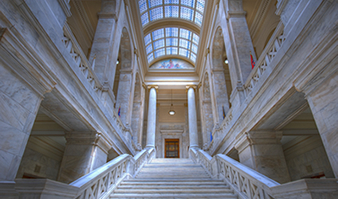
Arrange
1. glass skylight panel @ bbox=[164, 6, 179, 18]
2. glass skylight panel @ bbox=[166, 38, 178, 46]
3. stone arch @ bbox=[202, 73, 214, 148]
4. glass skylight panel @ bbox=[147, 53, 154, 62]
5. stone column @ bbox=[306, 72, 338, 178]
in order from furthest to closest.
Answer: glass skylight panel @ bbox=[147, 53, 154, 62]
glass skylight panel @ bbox=[166, 38, 178, 46]
glass skylight panel @ bbox=[164, 6, 179, 18]
stone arch @ bbox=[202, 73, 214, 148]
stone column @ bbox=[306, 72, 338, 178]

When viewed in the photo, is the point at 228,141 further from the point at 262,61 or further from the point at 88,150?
the point at 88,150

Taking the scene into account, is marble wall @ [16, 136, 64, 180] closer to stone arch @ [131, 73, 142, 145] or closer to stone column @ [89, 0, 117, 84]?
stone column @ [89, 0, 117, 84]

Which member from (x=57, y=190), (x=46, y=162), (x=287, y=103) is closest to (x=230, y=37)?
(x=287, y=103)

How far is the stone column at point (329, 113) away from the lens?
331 centimetres

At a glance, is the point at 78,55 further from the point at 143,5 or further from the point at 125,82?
the point at 143,5

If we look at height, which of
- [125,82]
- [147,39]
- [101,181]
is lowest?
[101,181]

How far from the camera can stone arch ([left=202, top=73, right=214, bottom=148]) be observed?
628 inches

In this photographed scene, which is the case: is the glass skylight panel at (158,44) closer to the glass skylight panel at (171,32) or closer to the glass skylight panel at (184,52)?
the glass skylight panel at (171,32)

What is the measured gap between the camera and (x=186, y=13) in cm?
1803

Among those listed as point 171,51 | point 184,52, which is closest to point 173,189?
point 184,52

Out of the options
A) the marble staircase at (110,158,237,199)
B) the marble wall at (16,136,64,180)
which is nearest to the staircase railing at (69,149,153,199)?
the marble staircase at (110,158,237,199)

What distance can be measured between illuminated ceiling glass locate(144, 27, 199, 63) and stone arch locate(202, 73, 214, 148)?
4456 millimetres

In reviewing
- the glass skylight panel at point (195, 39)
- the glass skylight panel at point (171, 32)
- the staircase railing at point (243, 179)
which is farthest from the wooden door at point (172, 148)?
the staircase railing at point (243, 179)

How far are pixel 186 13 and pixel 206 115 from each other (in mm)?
8791
